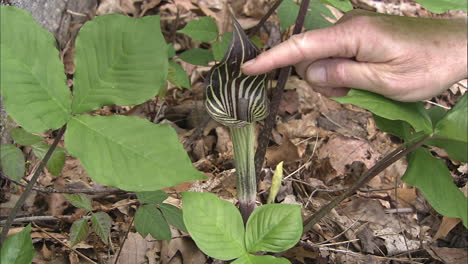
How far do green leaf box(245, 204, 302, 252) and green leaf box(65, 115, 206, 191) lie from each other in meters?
0.43

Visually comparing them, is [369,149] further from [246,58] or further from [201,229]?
[201,229]

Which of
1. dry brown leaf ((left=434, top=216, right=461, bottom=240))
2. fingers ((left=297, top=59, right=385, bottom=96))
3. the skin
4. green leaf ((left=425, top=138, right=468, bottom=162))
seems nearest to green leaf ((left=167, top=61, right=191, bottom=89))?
fingers ((left=297, top=59, right=385, bottom=96))

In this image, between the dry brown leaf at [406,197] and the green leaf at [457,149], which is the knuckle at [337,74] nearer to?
the green leaf at [457,149]

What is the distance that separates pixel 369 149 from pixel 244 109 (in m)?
1.25

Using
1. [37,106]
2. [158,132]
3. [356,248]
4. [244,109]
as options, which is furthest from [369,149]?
[37,106]

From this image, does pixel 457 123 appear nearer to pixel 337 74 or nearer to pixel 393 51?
pixel 393 51

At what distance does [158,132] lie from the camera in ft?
3.32

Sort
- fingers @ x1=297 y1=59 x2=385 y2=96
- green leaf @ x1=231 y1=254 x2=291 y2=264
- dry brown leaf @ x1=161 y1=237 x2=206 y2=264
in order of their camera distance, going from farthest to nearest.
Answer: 1. dry brown leaf @ x1=161 y1=237 x2=206 y2=264
2. fingers @ x1=297 y1=59 x2=385 y2=96
3. green leaf @ x1=231 y1=254 x2=291 y2=264

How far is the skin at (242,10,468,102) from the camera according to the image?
4.20 feet

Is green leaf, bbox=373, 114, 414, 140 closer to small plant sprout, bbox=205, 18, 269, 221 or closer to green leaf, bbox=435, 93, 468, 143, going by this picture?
green leaf, bbox=435, 93, 468, 143

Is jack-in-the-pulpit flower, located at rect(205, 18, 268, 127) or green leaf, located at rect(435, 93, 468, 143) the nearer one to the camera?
green leaf, located at rect(435, 93, 468, 143)

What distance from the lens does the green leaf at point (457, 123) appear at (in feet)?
3.45

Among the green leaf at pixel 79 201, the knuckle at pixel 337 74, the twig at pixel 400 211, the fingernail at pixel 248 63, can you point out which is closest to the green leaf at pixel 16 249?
the green leaf at pixel 79 201

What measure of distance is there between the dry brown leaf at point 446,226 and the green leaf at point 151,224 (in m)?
1.44
